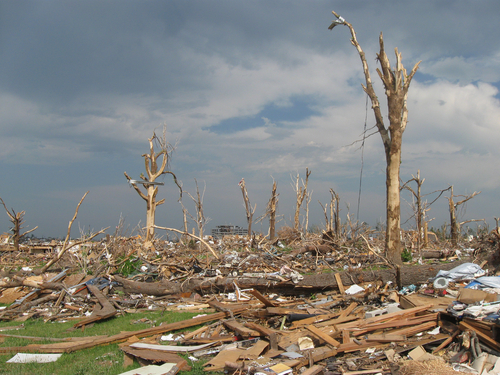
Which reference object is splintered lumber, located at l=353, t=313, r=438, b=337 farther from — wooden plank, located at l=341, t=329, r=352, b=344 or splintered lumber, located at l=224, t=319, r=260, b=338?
splintered lumber, located at l=224, t=319, r=260, b=338

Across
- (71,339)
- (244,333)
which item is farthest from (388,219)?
(71,339)

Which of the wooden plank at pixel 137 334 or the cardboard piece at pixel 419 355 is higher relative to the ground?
the cardboard piece at pixel 419 355

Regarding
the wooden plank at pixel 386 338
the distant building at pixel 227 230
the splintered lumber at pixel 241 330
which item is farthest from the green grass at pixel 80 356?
the distant building at pixel 227 230

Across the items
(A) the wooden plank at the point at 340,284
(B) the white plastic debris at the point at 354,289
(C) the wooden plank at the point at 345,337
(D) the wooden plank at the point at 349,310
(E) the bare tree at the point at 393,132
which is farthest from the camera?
(E) the bare tree at the point at 393,132

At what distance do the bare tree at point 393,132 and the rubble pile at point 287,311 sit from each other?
4.21 feet

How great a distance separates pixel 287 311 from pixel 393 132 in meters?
7.09

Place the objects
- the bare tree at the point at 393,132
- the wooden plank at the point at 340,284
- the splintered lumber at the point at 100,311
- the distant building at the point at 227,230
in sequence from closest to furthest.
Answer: the splintered lumber at the point at 100,311, the wooden plank at the point at 340,284, the bare tree at the point at 393,132, the distant building at the point at 227,230

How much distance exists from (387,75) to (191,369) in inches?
412

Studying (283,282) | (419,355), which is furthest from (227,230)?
(419,355)

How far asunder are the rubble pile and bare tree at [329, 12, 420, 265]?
128cm

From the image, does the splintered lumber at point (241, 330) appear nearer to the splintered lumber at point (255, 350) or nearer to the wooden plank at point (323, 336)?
the splintered lumber at point (255, 350)

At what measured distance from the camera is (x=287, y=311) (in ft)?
23.7

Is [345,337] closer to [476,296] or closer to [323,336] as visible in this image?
[323,336]

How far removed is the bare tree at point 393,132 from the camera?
11281 mm
